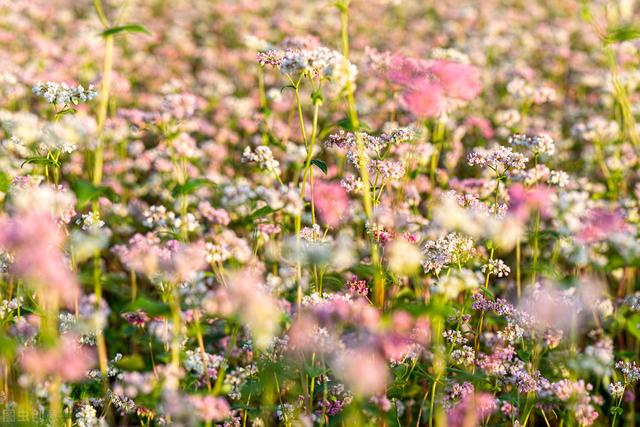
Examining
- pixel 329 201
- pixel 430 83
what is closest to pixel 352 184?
pixel 329 201

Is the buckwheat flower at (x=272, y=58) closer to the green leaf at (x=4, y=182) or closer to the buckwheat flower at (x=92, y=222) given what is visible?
the buckwheat flower at (x=92, y=222)

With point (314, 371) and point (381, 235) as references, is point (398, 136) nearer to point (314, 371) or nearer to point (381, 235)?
point (381, 235)

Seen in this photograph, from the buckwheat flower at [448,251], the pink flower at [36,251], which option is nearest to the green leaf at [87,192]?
the pink flower at [36,251]

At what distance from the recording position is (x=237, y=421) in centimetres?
332

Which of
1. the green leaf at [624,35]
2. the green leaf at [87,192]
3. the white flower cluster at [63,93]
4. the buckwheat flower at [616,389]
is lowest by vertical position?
the buckwheat flower at [616,389]

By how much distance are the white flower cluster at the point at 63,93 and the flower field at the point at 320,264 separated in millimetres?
11

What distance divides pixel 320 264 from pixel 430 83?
1132mm

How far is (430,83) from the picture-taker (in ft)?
11.6

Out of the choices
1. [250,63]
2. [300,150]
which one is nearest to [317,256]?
[300,150]

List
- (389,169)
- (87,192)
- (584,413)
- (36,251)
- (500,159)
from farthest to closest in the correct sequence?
1. (500,159)
2. (389,169)
3. (584,413)
4. (87,192)
5. (36,251)

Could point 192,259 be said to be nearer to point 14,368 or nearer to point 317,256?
point 317,256

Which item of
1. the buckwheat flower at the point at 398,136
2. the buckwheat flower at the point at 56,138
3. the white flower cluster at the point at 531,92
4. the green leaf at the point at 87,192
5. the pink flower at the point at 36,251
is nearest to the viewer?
the pink flower at the point at 36,251

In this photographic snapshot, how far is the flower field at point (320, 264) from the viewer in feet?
9.26

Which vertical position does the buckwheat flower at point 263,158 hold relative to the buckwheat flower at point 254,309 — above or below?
above
